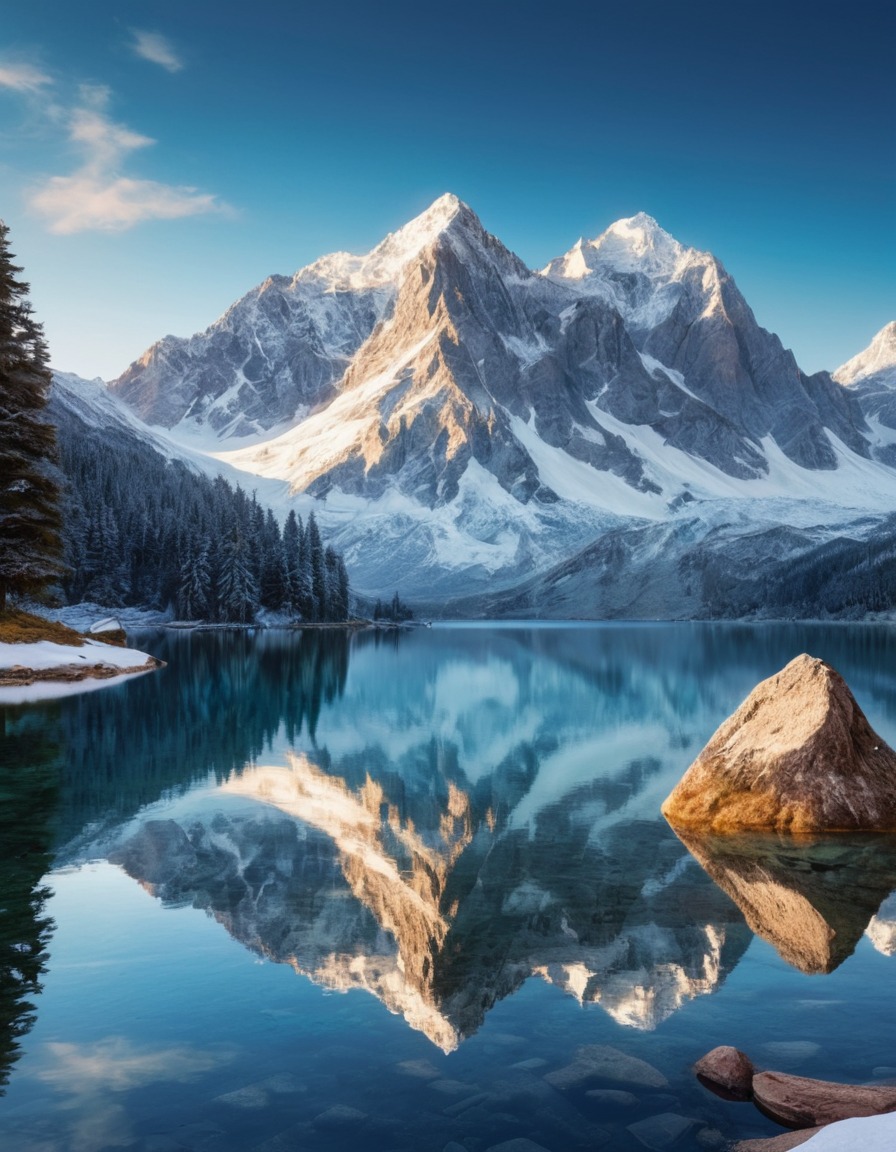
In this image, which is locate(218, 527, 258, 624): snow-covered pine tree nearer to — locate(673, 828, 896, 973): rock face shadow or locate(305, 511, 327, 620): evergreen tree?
locate(305, 511, 327, 620): evergreen tree

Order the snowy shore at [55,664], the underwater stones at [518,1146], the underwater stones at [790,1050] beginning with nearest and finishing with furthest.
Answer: the underwater stones at [518,1146] < the underwater stones at [790,1050] < the snowy shore at [55,664]

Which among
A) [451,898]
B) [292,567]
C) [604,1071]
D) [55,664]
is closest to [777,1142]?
[604,1071]

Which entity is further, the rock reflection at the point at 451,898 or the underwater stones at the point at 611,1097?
the rock reflection at the point at 451,898

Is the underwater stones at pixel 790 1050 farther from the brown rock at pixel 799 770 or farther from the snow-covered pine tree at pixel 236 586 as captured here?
the snow-covered pine tree at pixel 236 586

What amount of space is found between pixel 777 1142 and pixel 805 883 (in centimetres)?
704

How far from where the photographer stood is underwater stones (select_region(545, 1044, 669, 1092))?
24.6ft

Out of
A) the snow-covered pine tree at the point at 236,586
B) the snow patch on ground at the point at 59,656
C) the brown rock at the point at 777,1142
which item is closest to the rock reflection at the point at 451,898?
the brown rock at the point at 777,1142

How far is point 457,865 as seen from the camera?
14.0 m

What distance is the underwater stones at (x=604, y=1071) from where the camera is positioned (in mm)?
7496

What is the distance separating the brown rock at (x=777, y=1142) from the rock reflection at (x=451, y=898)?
1962 mm

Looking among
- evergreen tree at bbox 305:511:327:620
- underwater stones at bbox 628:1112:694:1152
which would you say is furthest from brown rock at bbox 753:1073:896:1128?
evergreen tree at bbox 305:511:327:620

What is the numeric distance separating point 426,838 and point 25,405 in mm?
33480

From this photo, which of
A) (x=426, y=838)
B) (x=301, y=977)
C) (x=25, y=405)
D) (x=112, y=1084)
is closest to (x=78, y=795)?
(x=426, y=838)

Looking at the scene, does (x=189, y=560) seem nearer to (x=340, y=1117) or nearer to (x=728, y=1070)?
(x=340, y=1117)
